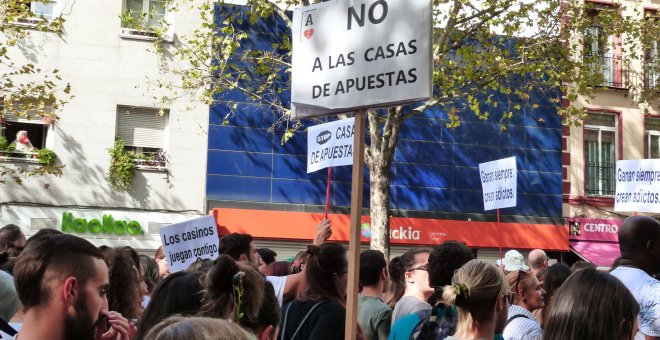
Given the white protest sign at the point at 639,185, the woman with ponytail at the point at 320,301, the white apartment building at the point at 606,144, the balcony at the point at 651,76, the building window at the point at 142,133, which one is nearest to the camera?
the woman with ponytail at the point at 320,301

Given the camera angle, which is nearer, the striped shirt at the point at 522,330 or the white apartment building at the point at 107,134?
the striped shirt at the point at 522,330

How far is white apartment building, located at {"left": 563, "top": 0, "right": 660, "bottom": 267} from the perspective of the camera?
930 inches

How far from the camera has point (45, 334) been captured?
380 centimetres

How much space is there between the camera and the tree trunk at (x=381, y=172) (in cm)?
1775

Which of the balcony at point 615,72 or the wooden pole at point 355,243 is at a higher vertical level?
the balcony at point 615,72

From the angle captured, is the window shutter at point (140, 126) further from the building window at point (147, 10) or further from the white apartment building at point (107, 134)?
the building window at point (147, 10)

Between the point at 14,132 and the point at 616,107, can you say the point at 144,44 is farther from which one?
the point at 616,107

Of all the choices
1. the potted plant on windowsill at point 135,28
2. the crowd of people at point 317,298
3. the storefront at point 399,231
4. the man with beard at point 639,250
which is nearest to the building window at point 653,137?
the storefront at point 399,231

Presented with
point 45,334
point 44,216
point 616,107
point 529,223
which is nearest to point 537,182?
point 529,223

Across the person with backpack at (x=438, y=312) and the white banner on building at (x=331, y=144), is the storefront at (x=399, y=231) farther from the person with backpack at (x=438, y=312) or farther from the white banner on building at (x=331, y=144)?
the person with backpack at (x=438, y=312)

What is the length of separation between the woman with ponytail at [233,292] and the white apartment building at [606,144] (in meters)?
20.0

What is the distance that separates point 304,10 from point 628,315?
2643 mm

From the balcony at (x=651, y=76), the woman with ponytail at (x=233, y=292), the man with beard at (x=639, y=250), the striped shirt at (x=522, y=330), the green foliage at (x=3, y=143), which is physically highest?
the balcony at (x=651, y=76)

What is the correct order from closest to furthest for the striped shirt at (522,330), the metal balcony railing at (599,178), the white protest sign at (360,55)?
the white protest sign at (360,55)
the striped shirt at (522,330)
the metal balcony railing at (599,178)
